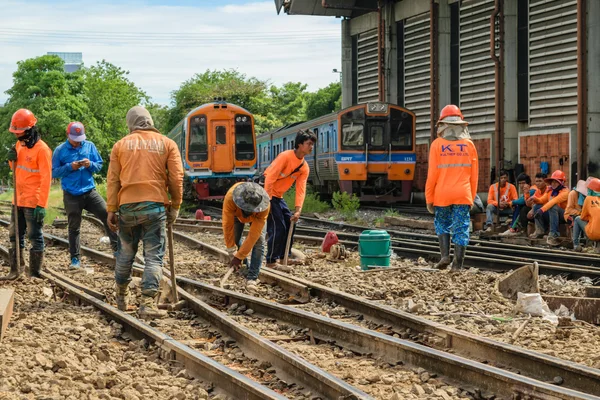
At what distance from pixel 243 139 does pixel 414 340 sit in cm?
1922

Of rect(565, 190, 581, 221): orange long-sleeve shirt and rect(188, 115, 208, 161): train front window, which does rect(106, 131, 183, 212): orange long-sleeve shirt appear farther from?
rect(188, 115, 208, 161): train front window

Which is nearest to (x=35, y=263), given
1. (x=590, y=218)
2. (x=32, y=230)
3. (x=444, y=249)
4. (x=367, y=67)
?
(x=32, y=230)

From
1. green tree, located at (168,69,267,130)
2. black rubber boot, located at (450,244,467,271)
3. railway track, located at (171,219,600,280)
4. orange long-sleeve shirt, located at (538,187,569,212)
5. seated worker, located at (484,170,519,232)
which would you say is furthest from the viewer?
green tree, located at (168,69,267,130)

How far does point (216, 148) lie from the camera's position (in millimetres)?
24672

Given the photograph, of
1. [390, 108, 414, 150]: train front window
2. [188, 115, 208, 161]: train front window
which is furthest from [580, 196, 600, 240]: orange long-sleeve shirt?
[188, 115, 208, 161]: train front window

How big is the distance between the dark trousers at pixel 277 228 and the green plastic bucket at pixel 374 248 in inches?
36.7

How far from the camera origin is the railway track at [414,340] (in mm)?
4742

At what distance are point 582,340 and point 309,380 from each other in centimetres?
214

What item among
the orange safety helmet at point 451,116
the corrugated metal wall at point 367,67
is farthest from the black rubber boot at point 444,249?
the corrugated metal wall at point 367,67

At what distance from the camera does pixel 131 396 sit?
4711 millimetres

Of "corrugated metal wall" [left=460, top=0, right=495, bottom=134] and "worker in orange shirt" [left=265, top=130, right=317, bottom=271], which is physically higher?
"corrugated metal wall" [left=460, top=0, right=495, bottom=134]

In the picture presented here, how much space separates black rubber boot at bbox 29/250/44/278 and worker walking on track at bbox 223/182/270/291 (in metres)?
2.16

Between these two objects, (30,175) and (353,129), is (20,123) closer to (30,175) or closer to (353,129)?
(30,175)

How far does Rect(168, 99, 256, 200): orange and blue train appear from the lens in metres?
24.6
